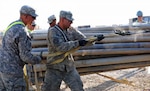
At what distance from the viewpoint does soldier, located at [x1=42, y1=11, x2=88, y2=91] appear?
576cm

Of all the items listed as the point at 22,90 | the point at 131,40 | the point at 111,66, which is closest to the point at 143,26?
the point at 131,40

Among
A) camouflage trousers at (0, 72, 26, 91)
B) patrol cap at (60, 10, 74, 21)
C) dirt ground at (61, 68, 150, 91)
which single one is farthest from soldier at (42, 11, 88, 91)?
dirt ground at (61, 68, 150, 91)

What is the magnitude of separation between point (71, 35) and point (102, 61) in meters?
1.12

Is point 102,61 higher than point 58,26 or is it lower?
lower

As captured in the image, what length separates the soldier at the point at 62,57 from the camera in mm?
5758

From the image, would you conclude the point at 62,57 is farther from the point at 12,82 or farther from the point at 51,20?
the point at 51,20

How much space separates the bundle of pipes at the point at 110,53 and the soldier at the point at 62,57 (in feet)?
2.92

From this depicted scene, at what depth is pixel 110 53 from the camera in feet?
22.9

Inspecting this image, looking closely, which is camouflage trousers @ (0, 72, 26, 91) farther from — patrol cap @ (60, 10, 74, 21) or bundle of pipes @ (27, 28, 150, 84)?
bundle of pipes @ (27, 28, 150, 84)

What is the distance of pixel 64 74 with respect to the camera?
6.00m

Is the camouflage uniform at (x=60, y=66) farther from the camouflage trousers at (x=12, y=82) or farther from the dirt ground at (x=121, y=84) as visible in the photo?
the dirt ground at (x=121, y=84)

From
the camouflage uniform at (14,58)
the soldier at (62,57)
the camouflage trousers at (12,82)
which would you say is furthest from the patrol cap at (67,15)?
the camouflage trousers at (12,82)

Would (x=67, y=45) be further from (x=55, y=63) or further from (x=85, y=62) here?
(x=85, y=62)

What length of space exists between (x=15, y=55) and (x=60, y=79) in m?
1.19
